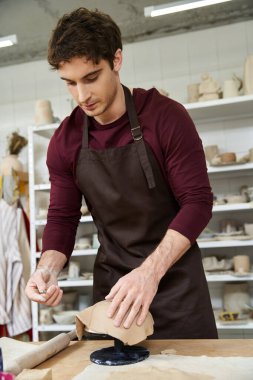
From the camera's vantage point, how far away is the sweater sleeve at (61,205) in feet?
5.59

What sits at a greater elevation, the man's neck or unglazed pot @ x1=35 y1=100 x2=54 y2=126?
Answer: unglazed pot @ x1=35 y1=100 x2=54 y2=126

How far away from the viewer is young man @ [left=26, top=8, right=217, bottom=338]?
1411 millimetres

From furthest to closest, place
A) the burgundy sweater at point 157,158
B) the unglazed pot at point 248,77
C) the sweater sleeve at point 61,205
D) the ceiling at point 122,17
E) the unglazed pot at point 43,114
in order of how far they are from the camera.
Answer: the unglazed pot at point 43,114 < the ceiling at point 122,17 < the unglazed pot at point 248,77 < the sweater sleeve at point 61,205 < the burgundy sweater at point 157,158

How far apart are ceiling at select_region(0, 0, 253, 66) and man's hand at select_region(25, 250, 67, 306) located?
8.22ft

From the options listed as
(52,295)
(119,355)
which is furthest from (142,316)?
(52,295)

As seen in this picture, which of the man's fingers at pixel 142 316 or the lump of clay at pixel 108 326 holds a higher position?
the man's fingers at pixel 142 316

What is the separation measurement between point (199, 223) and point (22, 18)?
9.55ft

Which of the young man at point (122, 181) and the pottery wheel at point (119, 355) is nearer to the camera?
the pottery wheel at point (119, 355)

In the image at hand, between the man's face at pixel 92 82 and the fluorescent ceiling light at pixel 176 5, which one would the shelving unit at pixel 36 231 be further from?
the man's face at pixel 92 82

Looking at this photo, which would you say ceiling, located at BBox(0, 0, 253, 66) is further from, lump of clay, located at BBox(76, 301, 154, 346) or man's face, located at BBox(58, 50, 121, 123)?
lump of clay, located at BBox(76, 301, 154, 346)

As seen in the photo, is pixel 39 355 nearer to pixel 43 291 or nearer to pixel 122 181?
pixel 43 291

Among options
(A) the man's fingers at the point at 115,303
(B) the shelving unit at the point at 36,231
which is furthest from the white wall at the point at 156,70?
(A) the man's fingers at the point at 115,303

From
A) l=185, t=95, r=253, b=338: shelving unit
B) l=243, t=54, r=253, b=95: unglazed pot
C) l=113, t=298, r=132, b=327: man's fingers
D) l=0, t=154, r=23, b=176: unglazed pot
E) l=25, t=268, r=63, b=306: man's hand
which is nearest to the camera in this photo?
l=113, t=298, r=132, b=327: man's fingers

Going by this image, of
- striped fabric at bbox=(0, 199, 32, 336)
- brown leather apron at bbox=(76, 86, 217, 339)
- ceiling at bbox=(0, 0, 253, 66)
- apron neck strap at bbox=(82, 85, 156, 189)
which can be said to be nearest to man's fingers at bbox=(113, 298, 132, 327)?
brown leather apron at bbox=(76, 86, 217, 339)
